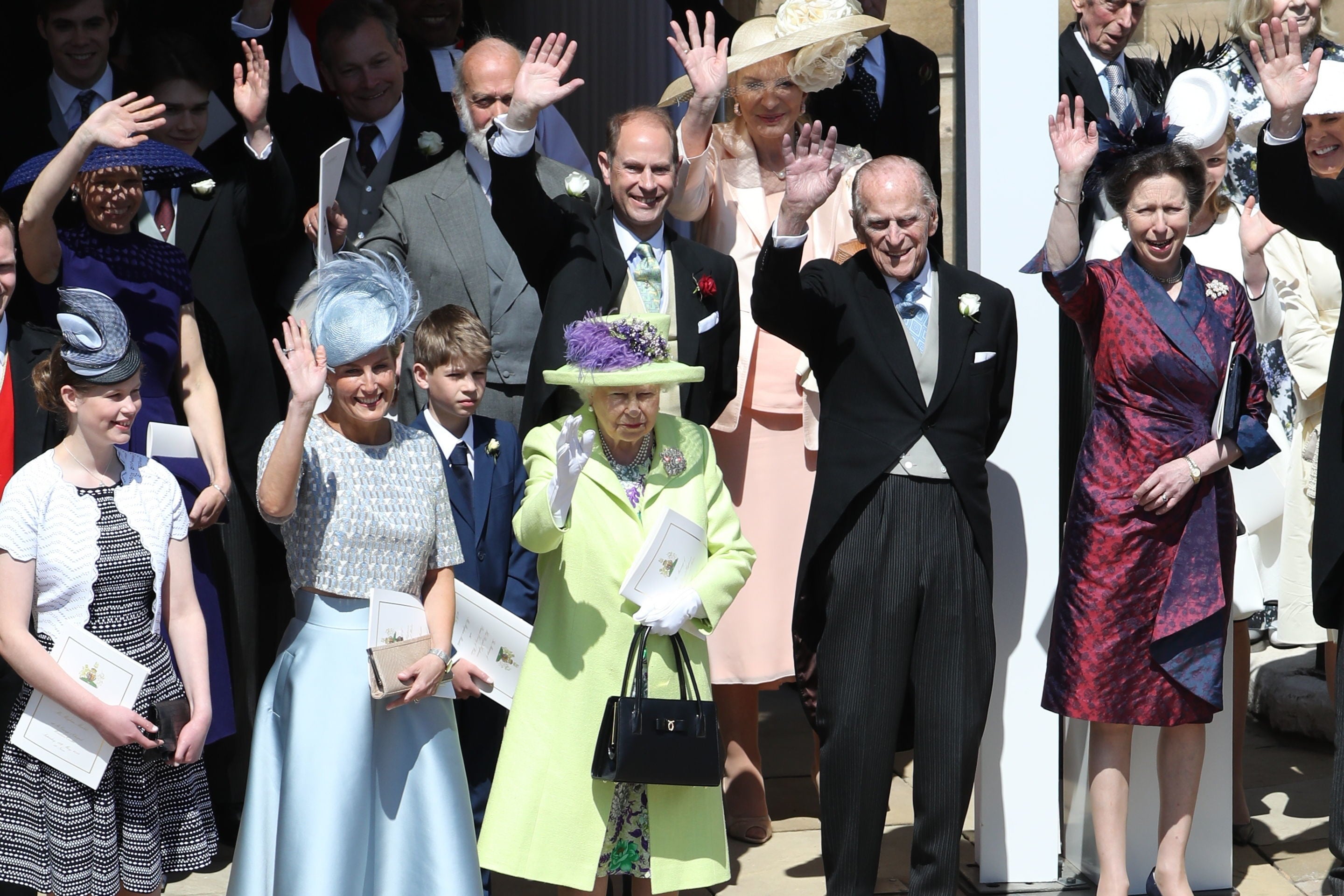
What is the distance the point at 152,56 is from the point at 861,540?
107 inches

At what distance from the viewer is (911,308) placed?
4570mm

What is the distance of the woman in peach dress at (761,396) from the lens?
5.36 metres

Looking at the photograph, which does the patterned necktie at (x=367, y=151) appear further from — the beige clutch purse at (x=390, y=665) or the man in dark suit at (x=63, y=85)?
the beige clutch purse at (x=390, y=665)

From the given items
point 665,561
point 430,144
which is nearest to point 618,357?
point 665,561

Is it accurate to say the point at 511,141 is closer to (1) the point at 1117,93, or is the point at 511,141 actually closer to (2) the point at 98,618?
(2) the point at 98,618

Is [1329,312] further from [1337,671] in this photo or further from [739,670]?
[739,670]

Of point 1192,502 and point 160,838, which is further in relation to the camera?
point 1192,502

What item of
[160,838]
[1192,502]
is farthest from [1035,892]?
[160,838]

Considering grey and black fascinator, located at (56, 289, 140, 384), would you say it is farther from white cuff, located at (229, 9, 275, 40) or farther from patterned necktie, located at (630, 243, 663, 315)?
white cuff, located at (229, 9, 275, 40)

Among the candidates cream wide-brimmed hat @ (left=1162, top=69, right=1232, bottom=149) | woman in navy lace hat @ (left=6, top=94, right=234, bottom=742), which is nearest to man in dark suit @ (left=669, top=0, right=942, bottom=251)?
cream wide-brimmed hat @ (left=1162, top=69, right=1232, bottom=149)

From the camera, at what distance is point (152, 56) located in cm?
518

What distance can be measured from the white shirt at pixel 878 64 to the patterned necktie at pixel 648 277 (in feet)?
6.16

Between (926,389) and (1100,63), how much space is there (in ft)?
6.13

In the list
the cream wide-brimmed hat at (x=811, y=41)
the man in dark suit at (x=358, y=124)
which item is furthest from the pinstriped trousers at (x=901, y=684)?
the man in dark suit at (x=358, y=124)
